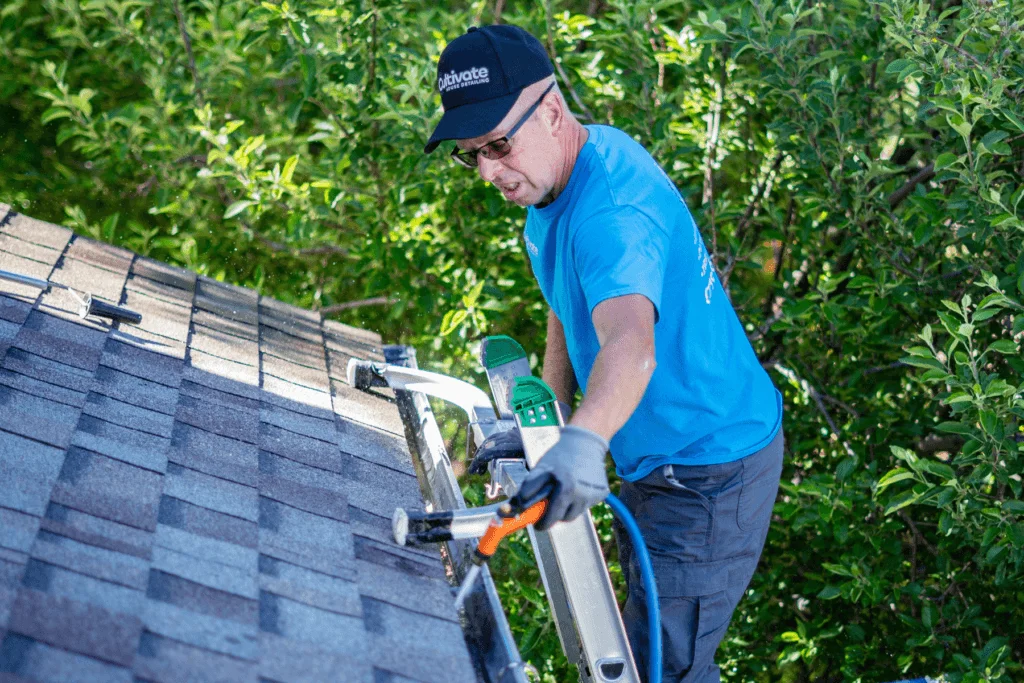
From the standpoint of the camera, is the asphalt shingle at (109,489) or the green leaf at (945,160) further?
the green leaf at (945,160)

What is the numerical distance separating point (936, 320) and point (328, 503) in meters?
2.84

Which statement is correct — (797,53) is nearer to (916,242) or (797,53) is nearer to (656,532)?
(916,242)

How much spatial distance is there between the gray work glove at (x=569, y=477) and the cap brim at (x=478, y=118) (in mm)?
787

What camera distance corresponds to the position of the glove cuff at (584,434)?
72.7 inches

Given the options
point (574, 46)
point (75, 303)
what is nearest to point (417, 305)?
point (574, 46)

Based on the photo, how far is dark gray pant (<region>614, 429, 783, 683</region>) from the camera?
2.54 metres

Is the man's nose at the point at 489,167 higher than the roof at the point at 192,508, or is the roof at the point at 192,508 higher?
the man's nose at the point at 489,167

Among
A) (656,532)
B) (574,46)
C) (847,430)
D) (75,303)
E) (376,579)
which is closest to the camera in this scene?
(376,579)

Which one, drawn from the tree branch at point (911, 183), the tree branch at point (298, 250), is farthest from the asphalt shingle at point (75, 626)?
the tree branch at point (298, 250)

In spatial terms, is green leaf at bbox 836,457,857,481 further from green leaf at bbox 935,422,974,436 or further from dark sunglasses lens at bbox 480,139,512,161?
dark sunglasses lens at bbox 480,139,512,161

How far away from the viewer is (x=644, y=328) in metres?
2.01

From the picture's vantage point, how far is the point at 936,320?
412 cm

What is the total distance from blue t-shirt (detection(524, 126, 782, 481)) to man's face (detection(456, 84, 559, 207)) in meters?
0.07

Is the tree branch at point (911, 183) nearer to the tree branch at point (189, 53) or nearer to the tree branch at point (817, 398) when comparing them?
the tree branch at point (817, 398)
